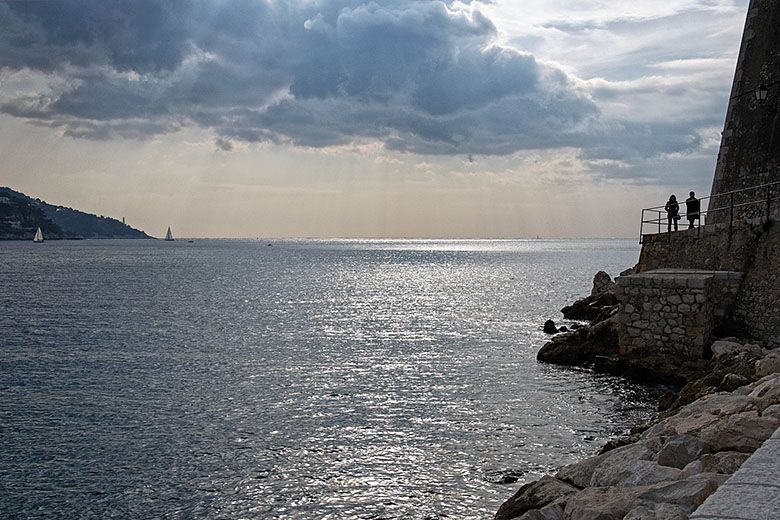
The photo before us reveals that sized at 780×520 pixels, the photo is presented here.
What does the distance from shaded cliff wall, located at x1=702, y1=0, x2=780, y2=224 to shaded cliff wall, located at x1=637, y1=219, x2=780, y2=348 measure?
79.1 inches

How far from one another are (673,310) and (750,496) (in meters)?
14.4

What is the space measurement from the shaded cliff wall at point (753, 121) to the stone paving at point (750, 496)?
18.4 metres

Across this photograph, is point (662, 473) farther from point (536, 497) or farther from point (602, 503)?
point (536, 497)

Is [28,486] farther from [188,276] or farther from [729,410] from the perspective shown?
[188,276]

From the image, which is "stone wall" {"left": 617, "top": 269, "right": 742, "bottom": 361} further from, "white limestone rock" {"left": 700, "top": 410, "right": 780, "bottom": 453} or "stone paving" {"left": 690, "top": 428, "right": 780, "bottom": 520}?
"stone paving" {"left": 690, "top": 428, "right": 780, "bottom": 520}

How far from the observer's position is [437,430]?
14266 millimetres

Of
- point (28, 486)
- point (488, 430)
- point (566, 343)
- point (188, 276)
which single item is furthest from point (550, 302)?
point (188, 276)

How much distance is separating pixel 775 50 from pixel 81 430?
976 inches

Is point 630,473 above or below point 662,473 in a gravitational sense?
below

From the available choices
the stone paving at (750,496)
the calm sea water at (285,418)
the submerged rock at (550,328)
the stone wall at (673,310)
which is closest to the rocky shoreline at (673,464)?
the stone paving at (750,496)

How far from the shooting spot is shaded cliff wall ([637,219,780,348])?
1662cm

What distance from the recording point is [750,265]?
18.0 meters

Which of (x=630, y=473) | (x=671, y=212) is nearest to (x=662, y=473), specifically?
(x=630, y=473)

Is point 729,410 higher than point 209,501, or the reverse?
point 729,410
